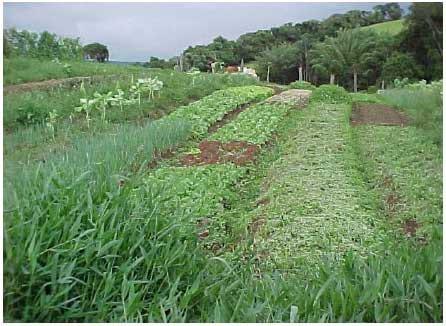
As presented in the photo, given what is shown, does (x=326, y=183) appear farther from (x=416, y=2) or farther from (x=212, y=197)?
(x=416, y=2)

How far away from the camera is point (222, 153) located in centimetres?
342

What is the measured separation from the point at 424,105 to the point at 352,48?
30cm

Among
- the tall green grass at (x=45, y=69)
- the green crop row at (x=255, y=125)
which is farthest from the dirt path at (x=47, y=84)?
the green crop row at (x=255, y=125)

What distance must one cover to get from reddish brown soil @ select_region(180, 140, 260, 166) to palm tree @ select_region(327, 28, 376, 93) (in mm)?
1531

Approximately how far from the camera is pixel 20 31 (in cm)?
136

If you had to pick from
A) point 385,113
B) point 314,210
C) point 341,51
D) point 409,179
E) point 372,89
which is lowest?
point 314,210

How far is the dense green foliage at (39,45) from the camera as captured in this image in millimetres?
1362

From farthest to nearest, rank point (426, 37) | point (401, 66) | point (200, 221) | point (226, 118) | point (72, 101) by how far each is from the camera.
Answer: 1. point (226, 118)
2. point (200, 221)
3. point (72, 101)
4. point (401, 66)
5. point (426, 37)

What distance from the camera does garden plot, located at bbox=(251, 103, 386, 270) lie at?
1.94 m

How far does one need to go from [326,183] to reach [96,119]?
1116mm

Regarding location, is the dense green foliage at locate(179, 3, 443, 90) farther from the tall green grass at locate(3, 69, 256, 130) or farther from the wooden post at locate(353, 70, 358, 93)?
the tall green grass at locate(3, 69, 256, 130)

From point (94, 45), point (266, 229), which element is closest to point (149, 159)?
point (266, 229)

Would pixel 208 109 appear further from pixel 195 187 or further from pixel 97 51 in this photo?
pixel 97 51

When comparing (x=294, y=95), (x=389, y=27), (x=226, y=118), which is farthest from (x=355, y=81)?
(x=226, y=118)
